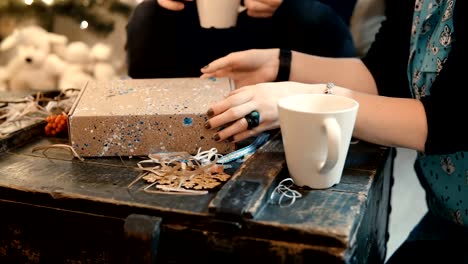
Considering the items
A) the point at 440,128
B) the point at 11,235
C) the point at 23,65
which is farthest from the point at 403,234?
the point at 23,65

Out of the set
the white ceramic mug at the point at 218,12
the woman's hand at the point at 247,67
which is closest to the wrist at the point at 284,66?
the woman's hand at the point at 247,67

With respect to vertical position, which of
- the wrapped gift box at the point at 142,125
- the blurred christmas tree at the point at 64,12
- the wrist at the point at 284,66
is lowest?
the wrapped gift box at the point at 142,125

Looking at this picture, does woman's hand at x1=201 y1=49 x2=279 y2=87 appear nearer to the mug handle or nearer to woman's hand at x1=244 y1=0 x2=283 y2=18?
woman's hand at x1=244 y1=0 x2=283 y2=18

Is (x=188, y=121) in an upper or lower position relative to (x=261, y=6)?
lower

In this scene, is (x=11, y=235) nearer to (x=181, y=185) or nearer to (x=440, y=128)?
(x=181, y=185)

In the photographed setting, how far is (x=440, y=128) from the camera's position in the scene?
0.67 meters

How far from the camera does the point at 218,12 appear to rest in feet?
2.86

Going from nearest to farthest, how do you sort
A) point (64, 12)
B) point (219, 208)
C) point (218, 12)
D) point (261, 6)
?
point (219, 208), point (218, 12), point (261, 6), point (64, 12)

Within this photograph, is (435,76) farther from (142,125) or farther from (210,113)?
(142,125)

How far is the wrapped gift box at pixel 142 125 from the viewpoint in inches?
29.4

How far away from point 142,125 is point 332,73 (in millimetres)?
411

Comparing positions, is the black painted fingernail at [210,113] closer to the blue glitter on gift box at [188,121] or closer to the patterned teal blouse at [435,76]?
the blue glitter on gift box at [188,121]

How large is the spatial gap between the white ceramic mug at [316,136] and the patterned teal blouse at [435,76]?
0.70ft

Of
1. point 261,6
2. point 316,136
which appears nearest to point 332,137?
point 316,136
